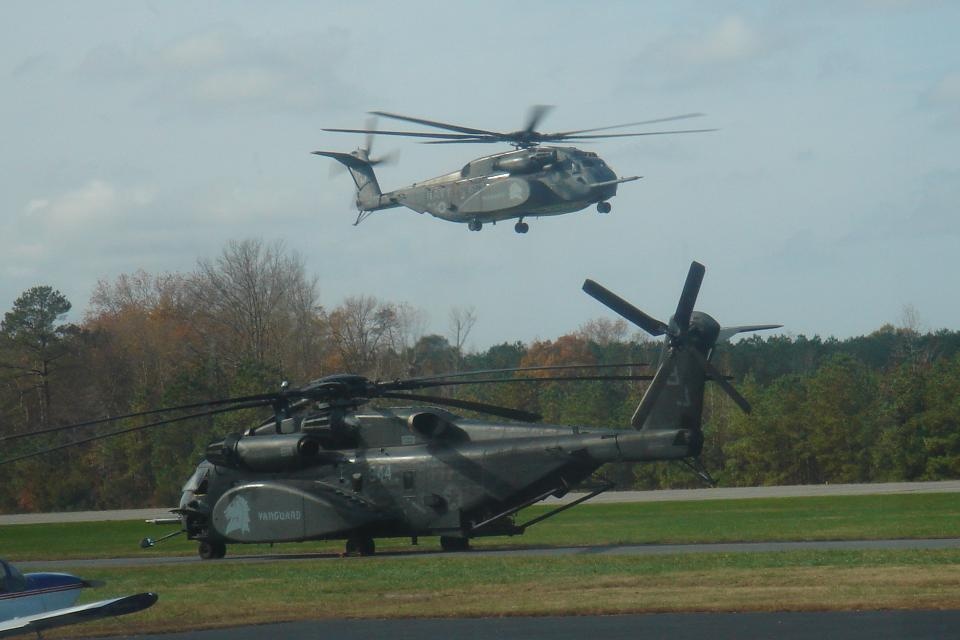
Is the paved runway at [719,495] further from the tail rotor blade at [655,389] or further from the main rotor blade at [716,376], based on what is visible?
the main rotor blade at [716,376]

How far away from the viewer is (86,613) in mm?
12117

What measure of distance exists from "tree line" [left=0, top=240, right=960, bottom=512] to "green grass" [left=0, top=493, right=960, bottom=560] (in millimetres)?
13464

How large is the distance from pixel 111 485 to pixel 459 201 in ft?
106

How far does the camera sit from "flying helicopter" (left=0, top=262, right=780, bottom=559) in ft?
76.5

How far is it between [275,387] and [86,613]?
40724mm

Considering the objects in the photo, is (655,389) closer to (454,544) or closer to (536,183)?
(454,544)

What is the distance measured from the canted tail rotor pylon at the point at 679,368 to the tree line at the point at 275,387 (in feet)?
98.5

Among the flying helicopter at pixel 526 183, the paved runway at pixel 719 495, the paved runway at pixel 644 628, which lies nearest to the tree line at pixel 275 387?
the paved runway at pixel 719 495

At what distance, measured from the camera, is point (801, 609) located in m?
15.7

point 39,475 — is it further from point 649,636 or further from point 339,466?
point 649,636

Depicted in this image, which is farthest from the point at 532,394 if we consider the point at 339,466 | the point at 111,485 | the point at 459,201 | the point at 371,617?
the point at 371,617

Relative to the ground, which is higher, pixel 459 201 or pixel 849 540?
pixel 459 201

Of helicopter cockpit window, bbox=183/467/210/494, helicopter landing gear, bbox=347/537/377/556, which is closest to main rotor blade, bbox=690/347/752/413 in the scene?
helicopter landing gear, bbox=347/537/377/556

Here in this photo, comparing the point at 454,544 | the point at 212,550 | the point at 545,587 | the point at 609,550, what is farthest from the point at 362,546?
the point at 545,587
